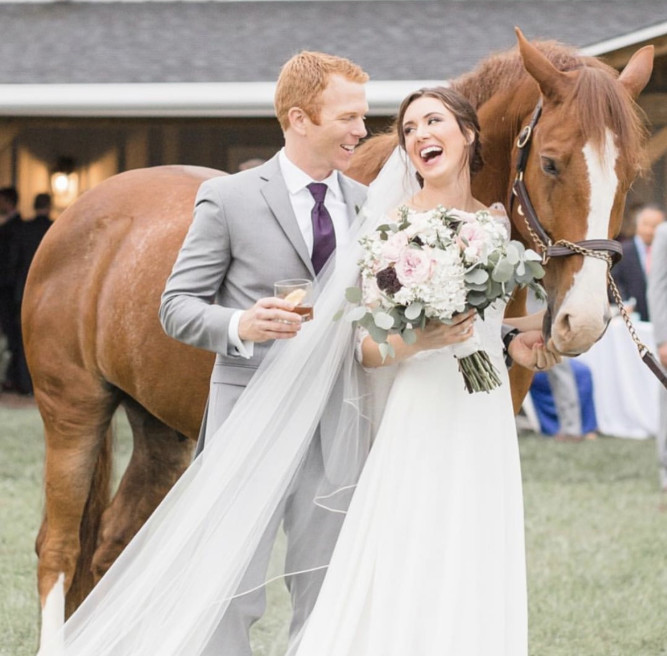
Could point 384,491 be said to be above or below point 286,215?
below

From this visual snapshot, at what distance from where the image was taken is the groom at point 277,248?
12.2ft

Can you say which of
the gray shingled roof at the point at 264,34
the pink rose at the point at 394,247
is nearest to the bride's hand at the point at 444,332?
the pink rose at the point at 394,247

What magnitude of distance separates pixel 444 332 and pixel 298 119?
2.65 feet

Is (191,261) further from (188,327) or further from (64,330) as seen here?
(64,330)

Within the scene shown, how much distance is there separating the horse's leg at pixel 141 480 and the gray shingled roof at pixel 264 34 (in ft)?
24.3

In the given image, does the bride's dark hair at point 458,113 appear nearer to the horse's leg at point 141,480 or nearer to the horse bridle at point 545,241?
the horse bridle at point 545,241

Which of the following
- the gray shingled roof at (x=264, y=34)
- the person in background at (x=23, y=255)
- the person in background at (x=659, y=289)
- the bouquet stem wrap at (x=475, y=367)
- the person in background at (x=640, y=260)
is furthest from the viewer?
the person in background at (x=23, y=255)

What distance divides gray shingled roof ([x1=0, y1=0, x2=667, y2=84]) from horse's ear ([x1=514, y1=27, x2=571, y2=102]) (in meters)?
8.52

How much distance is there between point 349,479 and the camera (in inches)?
149

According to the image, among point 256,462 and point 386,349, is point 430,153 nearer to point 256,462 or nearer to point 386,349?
point 386,349

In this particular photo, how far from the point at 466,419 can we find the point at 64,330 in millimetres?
1991

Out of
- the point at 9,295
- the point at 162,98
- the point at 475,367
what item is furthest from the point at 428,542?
the point at 9,295

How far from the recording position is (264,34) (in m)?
13.9

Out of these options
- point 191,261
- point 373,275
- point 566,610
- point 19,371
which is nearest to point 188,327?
point 191,261
